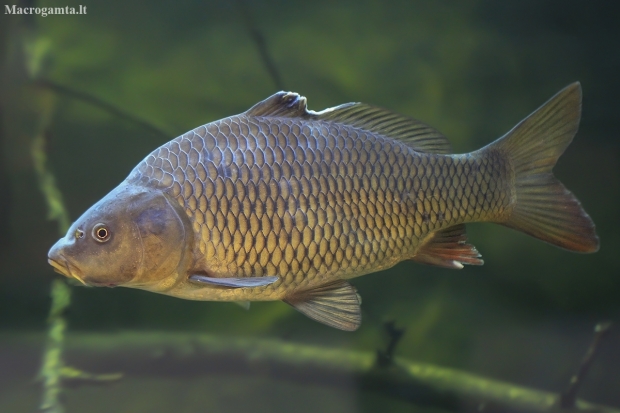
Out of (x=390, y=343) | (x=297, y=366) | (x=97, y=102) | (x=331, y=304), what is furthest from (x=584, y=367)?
(x=97, y=102)

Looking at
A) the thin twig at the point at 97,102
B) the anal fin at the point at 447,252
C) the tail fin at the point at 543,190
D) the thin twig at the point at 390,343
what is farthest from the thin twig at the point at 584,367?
the thin twig at the point at 97,102

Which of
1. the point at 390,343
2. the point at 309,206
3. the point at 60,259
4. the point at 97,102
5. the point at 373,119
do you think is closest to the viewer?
the point at 60,259

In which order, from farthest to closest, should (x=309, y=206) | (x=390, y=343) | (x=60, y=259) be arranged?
1. (x=390, y=343)
2. (x=309, y=206)
3. (x=60, y=259)

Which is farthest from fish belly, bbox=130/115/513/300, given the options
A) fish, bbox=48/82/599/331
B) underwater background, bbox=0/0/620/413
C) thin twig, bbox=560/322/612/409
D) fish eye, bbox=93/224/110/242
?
thin twig, bbox=560/322/612/409

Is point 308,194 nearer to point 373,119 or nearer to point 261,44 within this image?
point 373,119

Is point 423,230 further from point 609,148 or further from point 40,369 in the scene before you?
point 40,369

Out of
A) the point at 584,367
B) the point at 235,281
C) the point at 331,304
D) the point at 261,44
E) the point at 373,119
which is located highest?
the point at 261,44

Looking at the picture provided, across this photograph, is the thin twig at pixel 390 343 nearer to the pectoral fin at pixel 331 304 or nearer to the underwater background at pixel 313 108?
the underwater background at pixel 313 108
